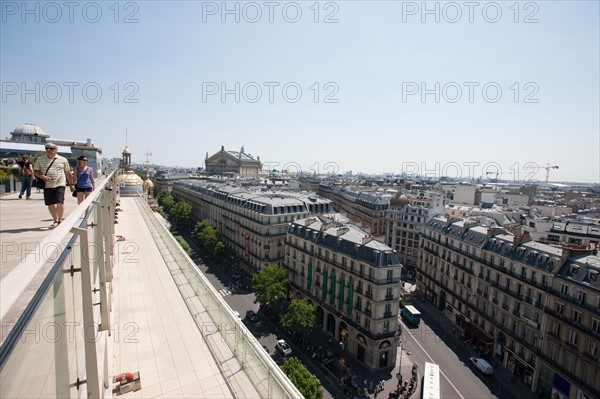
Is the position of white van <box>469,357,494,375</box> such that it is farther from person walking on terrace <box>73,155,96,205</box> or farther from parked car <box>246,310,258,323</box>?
person walking on terrace <box>73,155,96,205</box>

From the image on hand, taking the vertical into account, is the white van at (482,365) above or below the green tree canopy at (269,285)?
below

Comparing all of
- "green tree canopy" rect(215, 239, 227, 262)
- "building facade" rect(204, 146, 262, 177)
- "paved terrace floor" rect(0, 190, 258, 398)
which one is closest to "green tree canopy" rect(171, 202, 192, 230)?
"green tree canopy" rect(215, 239, 227, 262)

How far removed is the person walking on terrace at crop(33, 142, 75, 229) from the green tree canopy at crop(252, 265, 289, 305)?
1288 inches

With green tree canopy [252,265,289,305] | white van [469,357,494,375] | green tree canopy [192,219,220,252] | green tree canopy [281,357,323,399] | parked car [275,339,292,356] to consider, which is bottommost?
white van [469,357,494,375]

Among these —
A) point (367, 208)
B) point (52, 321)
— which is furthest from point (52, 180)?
point (367, 208)

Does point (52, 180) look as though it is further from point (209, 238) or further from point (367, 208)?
point (367, 208)

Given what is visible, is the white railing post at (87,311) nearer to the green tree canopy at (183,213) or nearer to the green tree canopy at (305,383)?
the green tree canopy at (305,383)

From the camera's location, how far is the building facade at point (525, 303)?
26672mm

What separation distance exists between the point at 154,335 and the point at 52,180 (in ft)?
14.2

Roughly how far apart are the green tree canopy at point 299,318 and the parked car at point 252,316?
22.2 feet

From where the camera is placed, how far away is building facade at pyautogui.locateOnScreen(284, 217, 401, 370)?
32125mm

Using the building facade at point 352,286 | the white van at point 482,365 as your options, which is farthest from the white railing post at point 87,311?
the white van at point 482,365

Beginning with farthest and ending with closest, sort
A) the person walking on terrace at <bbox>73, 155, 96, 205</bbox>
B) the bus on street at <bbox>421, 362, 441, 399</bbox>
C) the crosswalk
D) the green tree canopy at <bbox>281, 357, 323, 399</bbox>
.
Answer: the crosswalk, the bus on street at <bbox>421, 362, 441, 399</bbox>, the green tree canopy at <bbox>281, 357, 323, 399</bbox>, the person walking on terrace at <bbox>73, 155, 96, 205</bbox>

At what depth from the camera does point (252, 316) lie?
134 feet
